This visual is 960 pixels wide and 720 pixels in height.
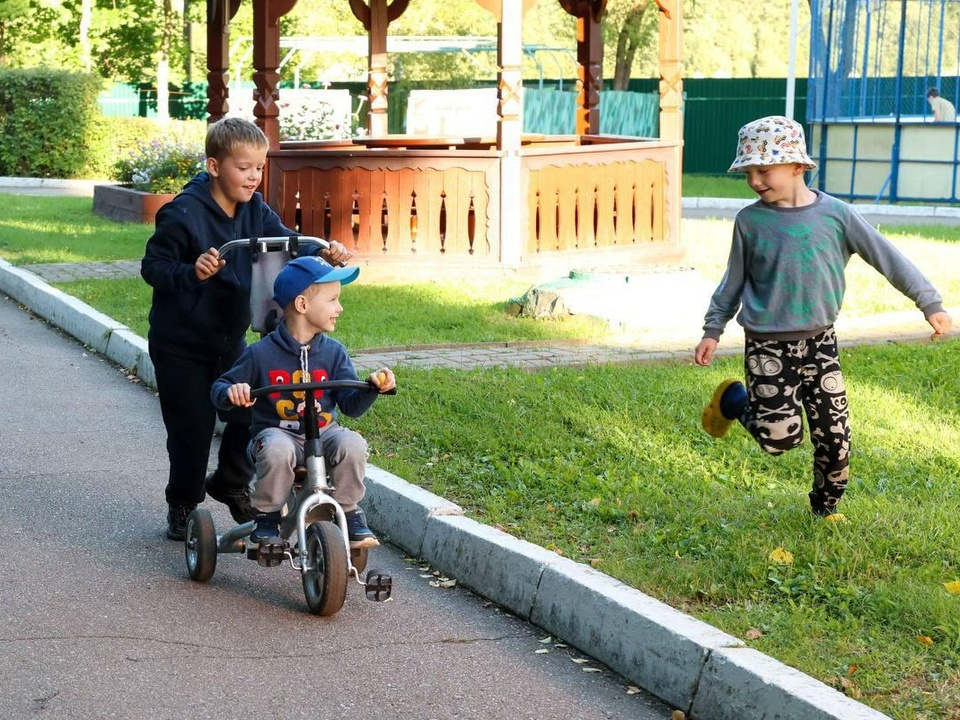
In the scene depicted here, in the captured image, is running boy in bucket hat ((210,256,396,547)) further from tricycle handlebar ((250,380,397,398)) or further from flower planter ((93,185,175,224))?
flower planter ((93,185,175,224))

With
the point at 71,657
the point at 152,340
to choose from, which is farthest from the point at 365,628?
the point at 152,340

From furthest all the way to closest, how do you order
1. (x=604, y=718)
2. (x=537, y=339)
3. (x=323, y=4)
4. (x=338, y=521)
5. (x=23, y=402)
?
1. (x=323, y=4)
2. (x=537, y=339)
3. (x=23, y=402)
4. (x=338, y=521)
5. (x=604, y=718)

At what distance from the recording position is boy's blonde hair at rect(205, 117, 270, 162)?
535cm

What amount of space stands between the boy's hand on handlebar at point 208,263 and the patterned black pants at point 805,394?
194 centimetres

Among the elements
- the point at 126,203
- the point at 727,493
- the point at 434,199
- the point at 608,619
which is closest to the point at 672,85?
the point at 434,199

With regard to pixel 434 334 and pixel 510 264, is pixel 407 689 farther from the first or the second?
pixel 510 264

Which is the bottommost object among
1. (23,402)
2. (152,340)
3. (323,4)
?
(23,402)

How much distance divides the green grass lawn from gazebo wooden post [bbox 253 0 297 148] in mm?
5201

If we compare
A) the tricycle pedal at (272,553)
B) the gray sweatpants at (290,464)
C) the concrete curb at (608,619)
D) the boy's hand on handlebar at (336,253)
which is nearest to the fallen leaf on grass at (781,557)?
the concrete curb at (608,619)

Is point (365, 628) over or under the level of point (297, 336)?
under

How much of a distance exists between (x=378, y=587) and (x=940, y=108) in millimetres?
24331

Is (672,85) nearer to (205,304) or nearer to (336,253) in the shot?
(205,304)

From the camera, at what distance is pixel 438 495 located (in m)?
6.13

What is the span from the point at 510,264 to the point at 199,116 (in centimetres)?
3120
